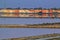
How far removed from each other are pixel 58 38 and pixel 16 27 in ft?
25.2

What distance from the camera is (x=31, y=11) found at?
54.0 metres

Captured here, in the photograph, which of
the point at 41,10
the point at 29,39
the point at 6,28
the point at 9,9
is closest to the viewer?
the point at 29,39

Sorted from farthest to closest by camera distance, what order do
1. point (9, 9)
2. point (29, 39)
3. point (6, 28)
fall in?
point (9, 9) < point (6, 28) < point (29, 39)

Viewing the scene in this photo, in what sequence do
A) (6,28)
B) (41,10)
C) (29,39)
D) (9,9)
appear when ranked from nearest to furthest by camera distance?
1. (29,39)
2. (6,28)
3. (41,10)
4. (9,9)

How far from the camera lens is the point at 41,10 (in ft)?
171

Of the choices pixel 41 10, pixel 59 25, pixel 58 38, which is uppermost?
pixel 41 10

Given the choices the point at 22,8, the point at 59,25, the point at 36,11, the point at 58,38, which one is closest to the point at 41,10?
the point at 36,11

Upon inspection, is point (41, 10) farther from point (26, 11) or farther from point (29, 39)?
point (29, 39)

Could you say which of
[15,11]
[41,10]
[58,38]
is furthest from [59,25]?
[15,11]

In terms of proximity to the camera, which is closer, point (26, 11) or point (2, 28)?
point (2, 28)

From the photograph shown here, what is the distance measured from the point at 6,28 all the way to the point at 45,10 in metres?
44.1

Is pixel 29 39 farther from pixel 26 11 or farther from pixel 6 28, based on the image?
pixel 26 11

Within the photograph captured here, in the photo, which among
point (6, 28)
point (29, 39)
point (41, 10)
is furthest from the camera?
point (41, 10)

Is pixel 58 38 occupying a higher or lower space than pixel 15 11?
lower
